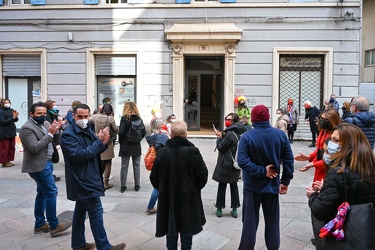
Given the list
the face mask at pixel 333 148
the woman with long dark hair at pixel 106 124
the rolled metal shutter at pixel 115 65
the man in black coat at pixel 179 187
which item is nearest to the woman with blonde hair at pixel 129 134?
the woman with long dark hair at pixel 106 124

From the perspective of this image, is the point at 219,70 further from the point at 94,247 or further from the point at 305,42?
the point at 94,247

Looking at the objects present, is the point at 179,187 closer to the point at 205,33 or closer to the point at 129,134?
the point at 129,134

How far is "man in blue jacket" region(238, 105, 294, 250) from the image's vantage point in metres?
3.46

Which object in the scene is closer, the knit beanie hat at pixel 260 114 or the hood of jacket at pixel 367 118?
the knit beanie hat at pixel 260 114

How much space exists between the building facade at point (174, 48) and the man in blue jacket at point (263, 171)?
361 inches

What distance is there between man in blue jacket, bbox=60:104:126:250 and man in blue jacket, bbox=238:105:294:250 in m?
1.59

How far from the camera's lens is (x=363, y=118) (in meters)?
4.90

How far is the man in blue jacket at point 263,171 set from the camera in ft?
11.4

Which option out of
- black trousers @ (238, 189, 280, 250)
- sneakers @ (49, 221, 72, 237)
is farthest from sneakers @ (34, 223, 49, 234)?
black trousers @ (238, 189, 280, 250)

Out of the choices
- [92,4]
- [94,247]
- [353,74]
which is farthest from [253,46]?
[94,247]

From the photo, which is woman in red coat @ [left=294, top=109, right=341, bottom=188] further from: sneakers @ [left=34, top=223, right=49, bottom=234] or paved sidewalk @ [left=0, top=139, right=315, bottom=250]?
sneakers @ [left=34, top=223, right=49, bottom=234]

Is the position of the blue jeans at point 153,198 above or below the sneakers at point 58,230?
above

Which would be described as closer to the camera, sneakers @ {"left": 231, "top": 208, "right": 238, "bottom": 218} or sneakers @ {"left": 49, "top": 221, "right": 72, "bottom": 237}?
sneakers @ {"left": 49, "top": 221, "right": 72, "bottom": 237}

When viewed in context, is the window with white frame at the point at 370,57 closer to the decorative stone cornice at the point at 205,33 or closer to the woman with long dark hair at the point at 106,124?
the decorative stone cornice at the point at 205,33
